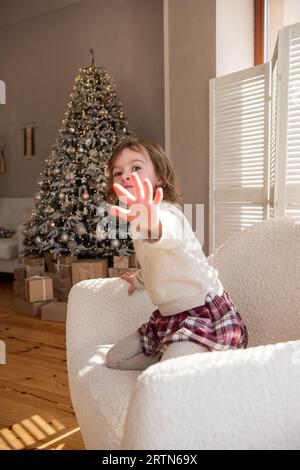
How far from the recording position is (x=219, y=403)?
66 centimetres

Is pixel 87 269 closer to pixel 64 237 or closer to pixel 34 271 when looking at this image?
pixel 64 237

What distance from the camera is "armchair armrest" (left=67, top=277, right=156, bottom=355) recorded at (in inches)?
49.5

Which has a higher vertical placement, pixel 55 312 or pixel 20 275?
pixel 20 275

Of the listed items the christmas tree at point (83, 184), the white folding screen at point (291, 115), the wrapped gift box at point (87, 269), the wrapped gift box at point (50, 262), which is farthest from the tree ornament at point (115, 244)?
the white folding screen at point (291, 115)

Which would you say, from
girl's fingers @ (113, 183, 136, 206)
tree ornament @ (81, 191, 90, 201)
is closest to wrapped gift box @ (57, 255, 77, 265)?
tree ornament @ (81, 191, 90, 201)

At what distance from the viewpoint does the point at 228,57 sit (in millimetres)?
3455

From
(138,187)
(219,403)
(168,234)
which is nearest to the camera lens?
(219,403)

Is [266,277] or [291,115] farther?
[291,115]

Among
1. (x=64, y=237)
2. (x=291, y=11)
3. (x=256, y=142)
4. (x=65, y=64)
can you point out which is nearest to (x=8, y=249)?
(x=64, y=237)

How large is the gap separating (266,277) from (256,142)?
2.00 metres

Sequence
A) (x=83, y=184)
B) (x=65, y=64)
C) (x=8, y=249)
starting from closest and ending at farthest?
(x=83, y=184) < (x=8, y=249) < (x=65, y=64)

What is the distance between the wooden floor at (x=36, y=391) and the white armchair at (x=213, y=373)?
0.61 meters
